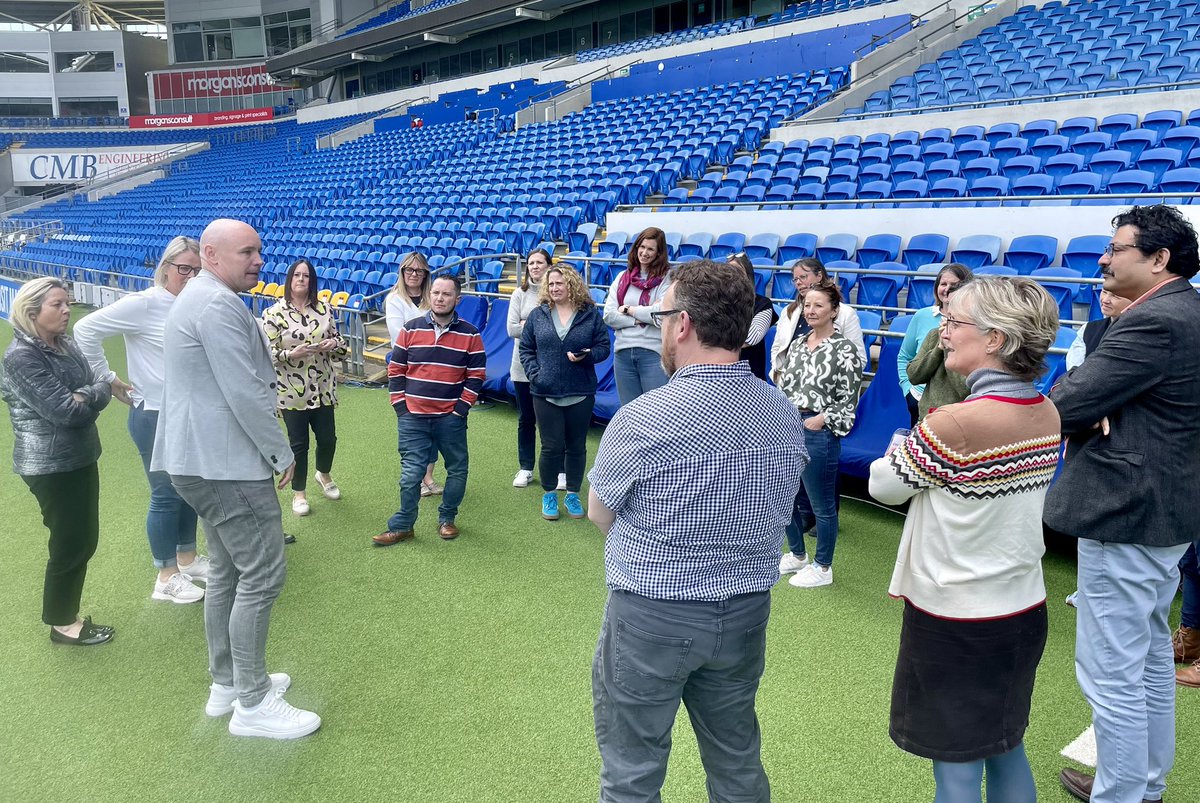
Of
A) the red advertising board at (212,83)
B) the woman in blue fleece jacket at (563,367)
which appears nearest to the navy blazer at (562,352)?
the woman in blue fleece jacket at (563,367)

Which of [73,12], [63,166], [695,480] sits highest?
[73,12]

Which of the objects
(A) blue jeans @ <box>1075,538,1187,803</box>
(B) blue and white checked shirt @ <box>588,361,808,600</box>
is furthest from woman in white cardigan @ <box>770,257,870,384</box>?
(B) blue and white checked shirt @ <box>588,361,808,600</box>

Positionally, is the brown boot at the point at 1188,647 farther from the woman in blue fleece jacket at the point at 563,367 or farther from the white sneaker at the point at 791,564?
the woman in blue fleece jacket at the point at 563,367

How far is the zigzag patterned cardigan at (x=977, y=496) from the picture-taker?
1733mm

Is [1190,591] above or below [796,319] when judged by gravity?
below

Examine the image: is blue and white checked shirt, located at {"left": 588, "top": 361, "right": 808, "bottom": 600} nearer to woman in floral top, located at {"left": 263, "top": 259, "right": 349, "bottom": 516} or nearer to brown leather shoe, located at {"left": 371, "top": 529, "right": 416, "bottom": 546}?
brown leather shoe, located at {"left": 371, "top": 529, "right": 416, "bottom": 546}

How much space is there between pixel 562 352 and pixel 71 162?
120ft

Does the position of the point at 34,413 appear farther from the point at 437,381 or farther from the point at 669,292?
the point at 669,292

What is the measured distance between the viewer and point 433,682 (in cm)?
322

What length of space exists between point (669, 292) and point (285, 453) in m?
1.63

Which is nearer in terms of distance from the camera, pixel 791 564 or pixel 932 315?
pixel 932 315

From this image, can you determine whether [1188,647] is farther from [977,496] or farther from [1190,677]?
[977,496]

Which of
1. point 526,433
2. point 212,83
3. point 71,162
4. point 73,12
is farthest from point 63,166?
point 526,433

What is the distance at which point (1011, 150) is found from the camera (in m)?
8.95
